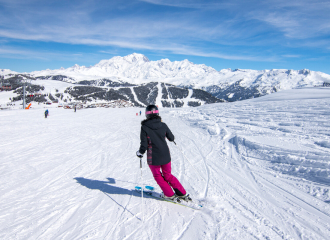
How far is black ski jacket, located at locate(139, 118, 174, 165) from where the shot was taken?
3595 millimetres

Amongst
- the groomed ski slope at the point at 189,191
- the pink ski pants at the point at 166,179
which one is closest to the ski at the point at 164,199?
the groomed ski slope at the point at 189,191

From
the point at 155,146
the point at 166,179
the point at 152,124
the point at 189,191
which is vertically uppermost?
the point at 152,124

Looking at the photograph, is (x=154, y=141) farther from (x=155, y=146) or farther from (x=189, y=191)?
(x=189, y=191)

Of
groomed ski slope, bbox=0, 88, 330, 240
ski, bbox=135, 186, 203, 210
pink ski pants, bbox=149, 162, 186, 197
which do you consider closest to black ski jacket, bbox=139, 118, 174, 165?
pink ski pants, bbox=149, 162, 186, 197

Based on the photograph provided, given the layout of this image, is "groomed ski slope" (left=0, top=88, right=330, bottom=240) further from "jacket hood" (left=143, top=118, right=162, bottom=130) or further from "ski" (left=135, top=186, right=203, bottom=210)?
"jacket hood" (left=143, top=118, right=162, bottom=130)

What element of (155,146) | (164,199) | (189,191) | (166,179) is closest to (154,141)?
(155,146)

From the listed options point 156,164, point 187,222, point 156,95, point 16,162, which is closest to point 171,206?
point 187,222

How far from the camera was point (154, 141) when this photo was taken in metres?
3.64

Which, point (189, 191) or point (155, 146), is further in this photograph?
point (189, 191)

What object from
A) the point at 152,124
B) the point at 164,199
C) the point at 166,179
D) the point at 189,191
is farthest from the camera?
the point at 189,191

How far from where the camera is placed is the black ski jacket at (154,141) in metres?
3.60

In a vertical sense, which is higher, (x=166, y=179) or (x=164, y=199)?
(x=166, y=179)

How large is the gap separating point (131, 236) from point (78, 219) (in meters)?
1.24

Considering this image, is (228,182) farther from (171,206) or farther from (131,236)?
(131,236)
